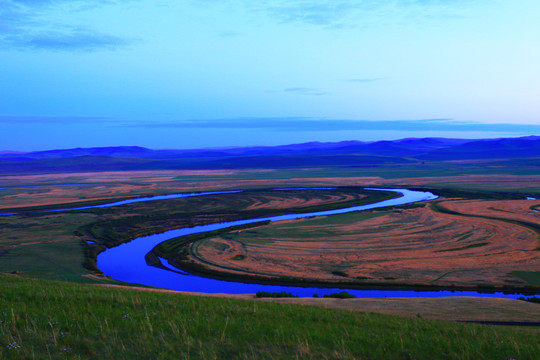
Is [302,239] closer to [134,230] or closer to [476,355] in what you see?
[134,230]

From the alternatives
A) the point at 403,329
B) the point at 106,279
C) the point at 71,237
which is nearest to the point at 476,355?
the point at 403,329

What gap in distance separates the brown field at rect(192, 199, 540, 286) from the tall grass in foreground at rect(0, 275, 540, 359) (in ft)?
48.0

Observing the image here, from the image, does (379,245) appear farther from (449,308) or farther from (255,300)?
(255,300)

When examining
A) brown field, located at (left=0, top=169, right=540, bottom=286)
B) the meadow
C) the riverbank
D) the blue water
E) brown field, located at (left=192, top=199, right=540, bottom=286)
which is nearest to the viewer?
the meadow

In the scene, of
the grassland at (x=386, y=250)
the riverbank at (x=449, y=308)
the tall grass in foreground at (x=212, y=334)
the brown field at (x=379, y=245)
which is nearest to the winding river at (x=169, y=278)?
the grassland at (x=386, y=250)

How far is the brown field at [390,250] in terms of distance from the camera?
25.3 meters

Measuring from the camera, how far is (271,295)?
18047 millimetres

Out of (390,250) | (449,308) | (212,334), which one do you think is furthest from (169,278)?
(212,334)

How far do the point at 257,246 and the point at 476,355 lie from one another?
2511cm

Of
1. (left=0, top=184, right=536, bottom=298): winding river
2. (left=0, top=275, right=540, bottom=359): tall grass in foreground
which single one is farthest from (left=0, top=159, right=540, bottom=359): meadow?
(left=0, top=184, right=536, bottom=298): winding river

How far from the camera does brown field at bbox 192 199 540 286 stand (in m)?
25.3

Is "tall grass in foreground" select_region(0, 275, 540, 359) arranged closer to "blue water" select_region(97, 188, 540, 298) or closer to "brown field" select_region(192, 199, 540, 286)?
"blue water" select_region(97, 188, 540, 298)

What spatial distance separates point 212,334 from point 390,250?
24.4 meters

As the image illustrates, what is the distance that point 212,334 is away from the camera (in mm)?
8656
